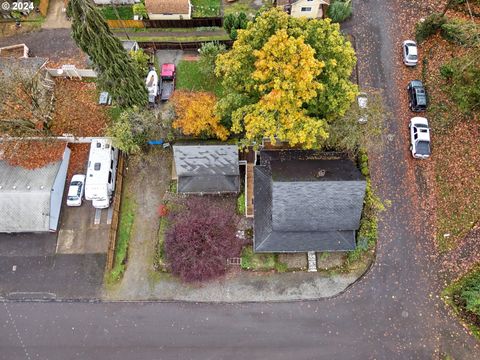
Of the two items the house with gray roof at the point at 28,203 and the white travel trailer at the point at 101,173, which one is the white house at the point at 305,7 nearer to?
the white travel trailer at the point at 101,173

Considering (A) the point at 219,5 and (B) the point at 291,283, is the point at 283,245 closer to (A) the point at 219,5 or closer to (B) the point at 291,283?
(B) the point at 291,283

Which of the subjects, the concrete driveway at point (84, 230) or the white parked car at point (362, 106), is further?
the concrete driveway at point (84, 230)

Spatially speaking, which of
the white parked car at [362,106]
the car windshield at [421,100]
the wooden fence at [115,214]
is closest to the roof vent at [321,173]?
the white parked car at [362,106]

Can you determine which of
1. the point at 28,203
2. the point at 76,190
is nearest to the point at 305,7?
the point at 76,190

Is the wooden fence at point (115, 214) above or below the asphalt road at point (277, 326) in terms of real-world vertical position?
above

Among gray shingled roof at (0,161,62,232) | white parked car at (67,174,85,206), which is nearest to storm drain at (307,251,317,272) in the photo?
white parked car at (67,174,85,206)

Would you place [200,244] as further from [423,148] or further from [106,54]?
[423,148]
